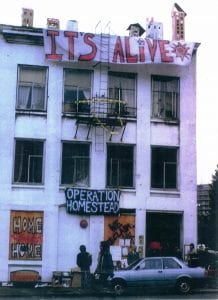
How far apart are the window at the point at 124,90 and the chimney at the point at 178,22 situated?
3.21 metres

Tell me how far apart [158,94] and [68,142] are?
201 inches

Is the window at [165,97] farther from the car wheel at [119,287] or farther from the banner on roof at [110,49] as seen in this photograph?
the car wheel at [119,287]

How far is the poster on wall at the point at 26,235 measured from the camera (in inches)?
959

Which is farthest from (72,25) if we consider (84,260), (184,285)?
(184,285)

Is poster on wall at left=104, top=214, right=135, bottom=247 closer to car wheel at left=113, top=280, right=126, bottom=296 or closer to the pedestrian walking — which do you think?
the pedestrian walking

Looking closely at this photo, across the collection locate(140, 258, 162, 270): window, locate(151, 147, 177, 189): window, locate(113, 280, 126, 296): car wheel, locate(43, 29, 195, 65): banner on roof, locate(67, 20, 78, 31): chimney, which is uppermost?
locate(67, 20, 78, 31): chimney

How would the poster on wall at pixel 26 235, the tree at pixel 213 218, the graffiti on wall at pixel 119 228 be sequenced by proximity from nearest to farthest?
the poster on wall at pixel 26 235 < the graffiti on wall at pixel 119 228 < the tree at pixel 213 218

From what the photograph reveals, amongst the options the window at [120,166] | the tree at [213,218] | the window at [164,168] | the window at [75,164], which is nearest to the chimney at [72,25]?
the window at [75,164]

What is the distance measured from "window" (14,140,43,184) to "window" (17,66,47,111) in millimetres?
1719

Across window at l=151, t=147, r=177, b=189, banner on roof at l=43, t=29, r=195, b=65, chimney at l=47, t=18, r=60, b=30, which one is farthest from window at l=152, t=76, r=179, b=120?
chimney at l=47, t=18, r=60, b=30

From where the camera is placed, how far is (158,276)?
20.8 meters

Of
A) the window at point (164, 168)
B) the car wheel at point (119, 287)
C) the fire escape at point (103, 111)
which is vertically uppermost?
the fire escape at point (103, 111)

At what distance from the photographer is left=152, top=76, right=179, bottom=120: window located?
26781 millimetres

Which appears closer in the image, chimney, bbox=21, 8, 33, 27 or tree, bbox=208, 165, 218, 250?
chimney, bbox=21, 8, 33, 27
